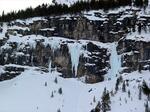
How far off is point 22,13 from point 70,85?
138 ft

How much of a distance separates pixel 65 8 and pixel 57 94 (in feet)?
141

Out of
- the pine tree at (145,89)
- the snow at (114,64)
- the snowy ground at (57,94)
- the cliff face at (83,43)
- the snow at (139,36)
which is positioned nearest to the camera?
the pine tree at (145,89)

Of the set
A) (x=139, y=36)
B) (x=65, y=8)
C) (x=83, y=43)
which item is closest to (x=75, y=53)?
(x=83, y=43)

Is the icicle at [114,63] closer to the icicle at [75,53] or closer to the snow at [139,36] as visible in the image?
the snow at [139,36]

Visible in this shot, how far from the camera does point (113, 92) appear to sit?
14338 centimetres

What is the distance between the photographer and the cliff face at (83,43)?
549ft

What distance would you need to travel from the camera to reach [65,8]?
18488cm

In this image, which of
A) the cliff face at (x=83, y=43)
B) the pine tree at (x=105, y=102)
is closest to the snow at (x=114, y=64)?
the cliff face at (x=83, y=43)

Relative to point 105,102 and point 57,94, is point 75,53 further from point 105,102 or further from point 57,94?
point 105,102

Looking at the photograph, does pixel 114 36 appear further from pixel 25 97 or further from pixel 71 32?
pixel 25 97

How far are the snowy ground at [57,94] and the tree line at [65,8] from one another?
2712 cm

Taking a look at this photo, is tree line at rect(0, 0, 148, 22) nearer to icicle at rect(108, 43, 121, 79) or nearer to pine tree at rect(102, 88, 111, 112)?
icicle at rect(108, 43, 121, 79)

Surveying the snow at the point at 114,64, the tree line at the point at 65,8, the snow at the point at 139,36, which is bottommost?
the snow at the point at 114,64

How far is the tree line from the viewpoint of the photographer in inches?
7072
